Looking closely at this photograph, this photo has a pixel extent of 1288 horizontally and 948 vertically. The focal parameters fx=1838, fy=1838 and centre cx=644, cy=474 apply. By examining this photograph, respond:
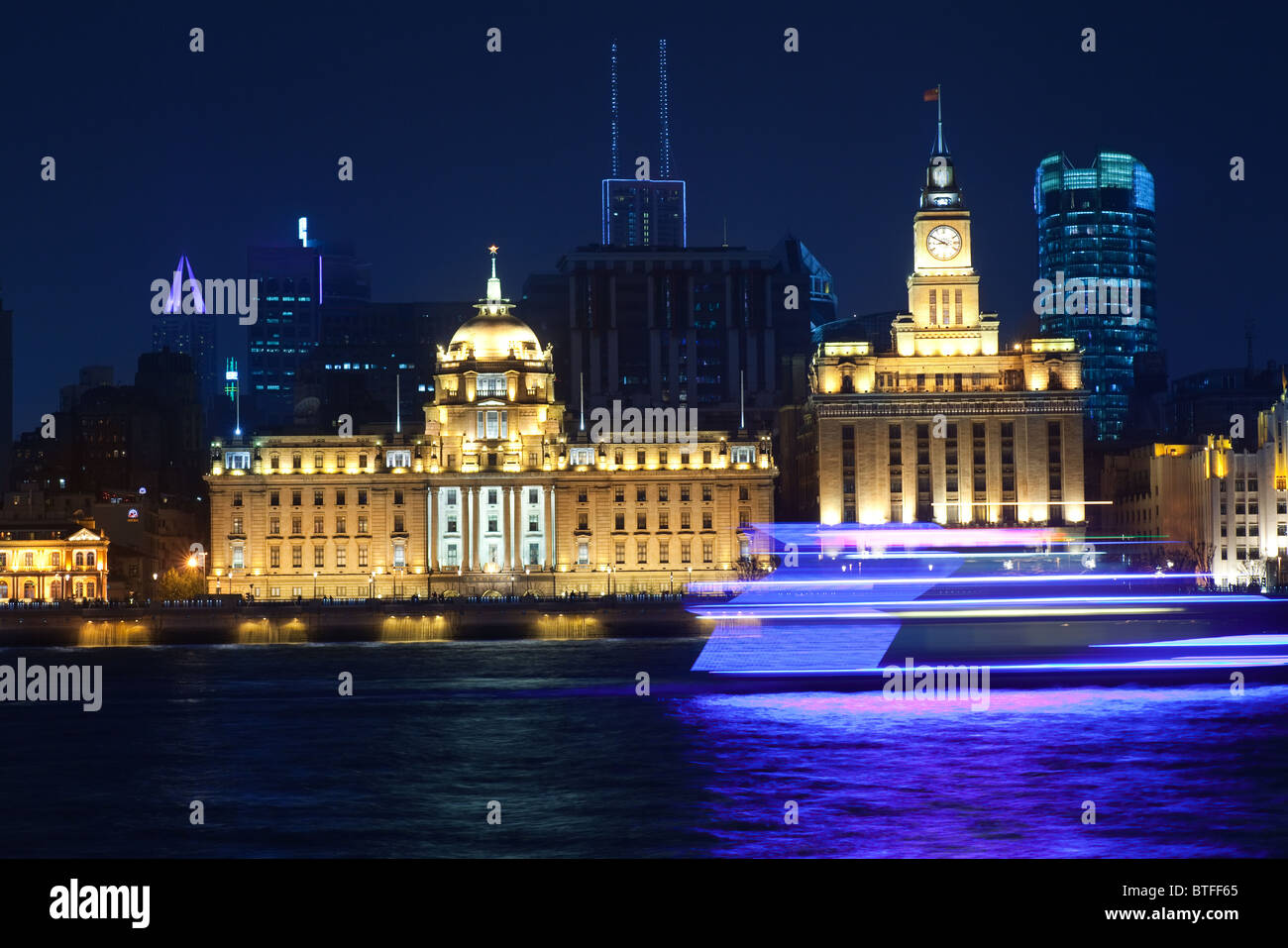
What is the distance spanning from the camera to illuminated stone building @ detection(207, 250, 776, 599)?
176375mm

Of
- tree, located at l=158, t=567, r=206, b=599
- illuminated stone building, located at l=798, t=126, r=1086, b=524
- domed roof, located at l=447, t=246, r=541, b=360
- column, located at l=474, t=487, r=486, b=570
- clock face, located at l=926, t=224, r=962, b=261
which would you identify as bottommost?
tree, located at l=158, t=567, r=206, b=599

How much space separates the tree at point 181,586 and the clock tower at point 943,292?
75.0 metres

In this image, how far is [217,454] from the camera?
591 feet

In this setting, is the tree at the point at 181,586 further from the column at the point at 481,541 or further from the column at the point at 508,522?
the column at the point at 508,522

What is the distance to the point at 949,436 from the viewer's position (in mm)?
185875

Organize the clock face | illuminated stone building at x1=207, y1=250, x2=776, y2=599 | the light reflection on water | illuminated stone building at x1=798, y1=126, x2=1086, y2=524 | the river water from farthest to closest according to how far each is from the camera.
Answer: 1. the clock face
2. illuminated stone building at x1=798, y1=126, x2=1086, y2=524
3. illuminated stone building at x1=207, y1=250, x2=776, y2=599
4. the river water
5. the light reflection on water

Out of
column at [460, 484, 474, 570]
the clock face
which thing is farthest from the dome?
the clock face

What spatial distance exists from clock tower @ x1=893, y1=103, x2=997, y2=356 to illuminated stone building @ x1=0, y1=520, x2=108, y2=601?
84.2 m

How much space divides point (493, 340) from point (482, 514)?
18.4 metres

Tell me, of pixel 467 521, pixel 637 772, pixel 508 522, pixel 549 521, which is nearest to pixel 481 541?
pixel 467 521

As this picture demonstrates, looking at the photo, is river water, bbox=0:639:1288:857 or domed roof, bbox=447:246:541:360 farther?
domed roof, bbox=447:246:541:360

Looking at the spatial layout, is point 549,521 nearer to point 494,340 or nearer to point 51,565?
point 494,340

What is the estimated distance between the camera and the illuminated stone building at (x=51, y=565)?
180625 mm

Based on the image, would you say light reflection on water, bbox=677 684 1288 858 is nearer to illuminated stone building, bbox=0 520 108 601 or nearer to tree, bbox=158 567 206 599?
tree, bbox=158 567 206 599
